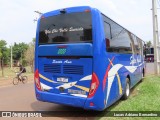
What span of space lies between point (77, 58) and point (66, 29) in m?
1.00

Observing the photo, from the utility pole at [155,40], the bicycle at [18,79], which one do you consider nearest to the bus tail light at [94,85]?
the bicycle at [18,79]

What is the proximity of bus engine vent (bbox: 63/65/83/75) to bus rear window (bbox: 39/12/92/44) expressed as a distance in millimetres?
754

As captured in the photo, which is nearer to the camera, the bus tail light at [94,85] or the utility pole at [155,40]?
the bus tail light at [94,85]

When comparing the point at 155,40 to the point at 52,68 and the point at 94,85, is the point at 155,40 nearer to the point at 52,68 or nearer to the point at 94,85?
the point at 52,68

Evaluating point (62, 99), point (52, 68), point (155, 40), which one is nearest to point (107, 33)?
point (52, 68)

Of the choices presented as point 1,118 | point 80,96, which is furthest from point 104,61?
point 1,118

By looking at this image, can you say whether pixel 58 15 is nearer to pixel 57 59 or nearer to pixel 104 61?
pixel 57 59

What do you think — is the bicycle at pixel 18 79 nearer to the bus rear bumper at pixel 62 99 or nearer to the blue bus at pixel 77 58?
the blue bus at pixel 77 58

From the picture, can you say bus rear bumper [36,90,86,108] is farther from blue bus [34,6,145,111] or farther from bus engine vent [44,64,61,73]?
bus engine vent [44,64,61,73]

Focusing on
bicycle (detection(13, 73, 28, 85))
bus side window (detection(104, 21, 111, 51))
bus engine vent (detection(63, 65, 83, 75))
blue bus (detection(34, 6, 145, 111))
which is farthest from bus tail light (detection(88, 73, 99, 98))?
bicycle (detection(13, 73, 28, 85))

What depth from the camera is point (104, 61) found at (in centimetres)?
707

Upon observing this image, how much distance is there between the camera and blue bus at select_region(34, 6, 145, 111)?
22.7ft

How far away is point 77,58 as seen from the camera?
721 centimetres

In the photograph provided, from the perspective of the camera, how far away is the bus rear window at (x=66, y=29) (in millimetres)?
7129
